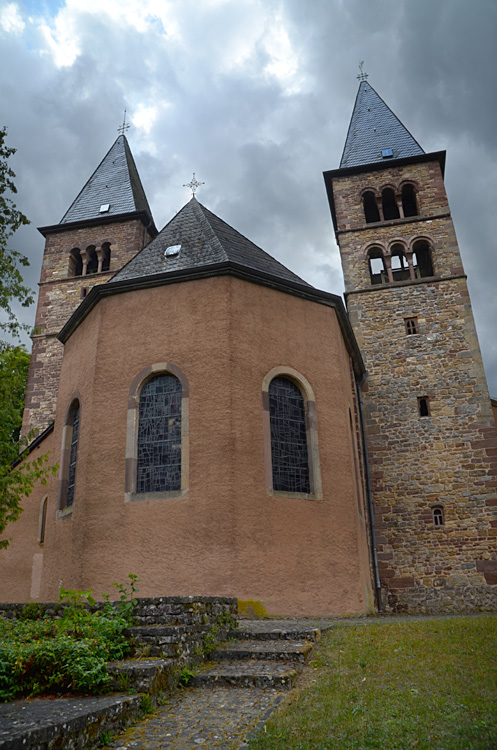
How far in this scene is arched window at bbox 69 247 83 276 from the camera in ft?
85.4

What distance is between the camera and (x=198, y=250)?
1313 centimetres

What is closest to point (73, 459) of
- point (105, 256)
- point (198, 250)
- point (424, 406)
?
point (198, 250)

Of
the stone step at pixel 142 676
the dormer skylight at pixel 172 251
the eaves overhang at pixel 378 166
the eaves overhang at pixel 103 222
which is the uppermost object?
the eaves overhang at pixel 103 222

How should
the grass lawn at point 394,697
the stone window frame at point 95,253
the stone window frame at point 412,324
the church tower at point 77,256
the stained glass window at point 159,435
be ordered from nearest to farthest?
the grass lawn at point 394,697, the stained glass window at point 159,435, the stone window frame at point 412,324, the church tower at point 77,256, the stone window frame at point 95,253

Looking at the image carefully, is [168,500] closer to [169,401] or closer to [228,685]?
[169,401]

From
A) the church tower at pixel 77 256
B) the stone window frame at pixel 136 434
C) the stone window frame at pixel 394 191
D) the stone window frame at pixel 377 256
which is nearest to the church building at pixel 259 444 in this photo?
→ the stone window frame at pixel 136 434

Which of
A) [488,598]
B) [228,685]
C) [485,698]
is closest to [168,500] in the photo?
[228,685]

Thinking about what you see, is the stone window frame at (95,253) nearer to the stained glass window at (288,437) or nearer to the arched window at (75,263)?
the arched window at (75,263)

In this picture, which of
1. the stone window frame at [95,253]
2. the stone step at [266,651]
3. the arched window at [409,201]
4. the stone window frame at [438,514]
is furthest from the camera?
the stone window frame at [95,253]

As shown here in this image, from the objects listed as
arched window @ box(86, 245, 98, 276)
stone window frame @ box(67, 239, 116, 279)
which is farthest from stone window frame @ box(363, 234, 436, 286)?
arched window @ box(86, 245, 98, 276)

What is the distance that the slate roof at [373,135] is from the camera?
23328 mm

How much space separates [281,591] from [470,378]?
35.6 feet

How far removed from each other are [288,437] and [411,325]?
9.49m

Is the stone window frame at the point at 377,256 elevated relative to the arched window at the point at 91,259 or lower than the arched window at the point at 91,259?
lower
